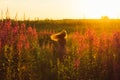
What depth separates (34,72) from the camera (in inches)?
321

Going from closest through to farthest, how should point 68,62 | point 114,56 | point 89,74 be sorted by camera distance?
point 68,62, point 89,74, point 114,56

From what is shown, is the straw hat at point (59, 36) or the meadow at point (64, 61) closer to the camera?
the meadow at point (64, 61)

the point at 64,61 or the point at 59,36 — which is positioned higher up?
the point at 59,36

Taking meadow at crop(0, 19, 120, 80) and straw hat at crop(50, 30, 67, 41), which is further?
straw hat at crop(50, 30, 67, 41)

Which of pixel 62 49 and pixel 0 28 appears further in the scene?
pixel 62 49

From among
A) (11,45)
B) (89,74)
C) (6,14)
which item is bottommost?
(89,74)

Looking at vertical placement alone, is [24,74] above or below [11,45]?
below

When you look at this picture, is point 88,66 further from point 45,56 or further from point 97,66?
point 45,56

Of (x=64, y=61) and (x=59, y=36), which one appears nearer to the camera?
(x=64, y=61)

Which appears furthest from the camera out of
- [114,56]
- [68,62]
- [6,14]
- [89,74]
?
[6,14]

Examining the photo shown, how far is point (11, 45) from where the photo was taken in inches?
317

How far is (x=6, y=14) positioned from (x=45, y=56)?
5.03 ft

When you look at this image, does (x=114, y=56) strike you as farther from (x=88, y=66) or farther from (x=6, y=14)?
(x=6, y=14)

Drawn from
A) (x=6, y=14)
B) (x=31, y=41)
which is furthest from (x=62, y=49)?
(x=6, y=14)
